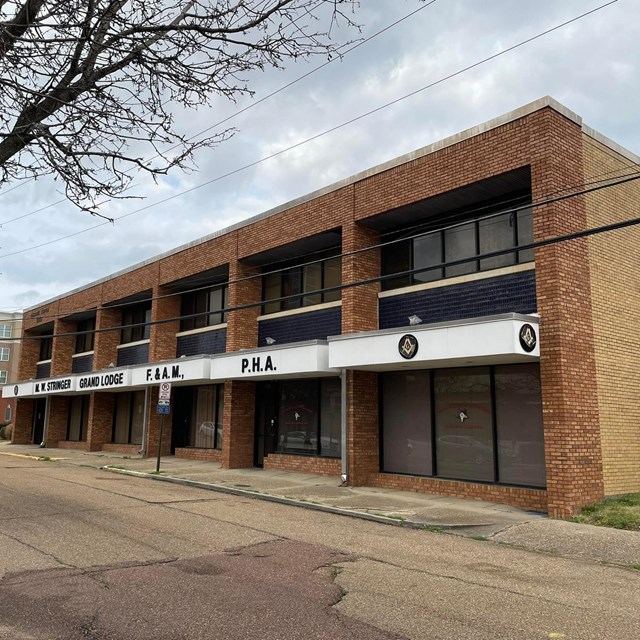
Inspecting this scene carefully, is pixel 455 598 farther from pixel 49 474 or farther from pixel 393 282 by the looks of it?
pixel 49 474

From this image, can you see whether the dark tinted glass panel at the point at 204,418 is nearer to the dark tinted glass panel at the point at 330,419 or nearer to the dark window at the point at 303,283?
the dark window at the point at 303,283

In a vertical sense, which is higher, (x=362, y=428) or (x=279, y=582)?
(x=362, y=428)

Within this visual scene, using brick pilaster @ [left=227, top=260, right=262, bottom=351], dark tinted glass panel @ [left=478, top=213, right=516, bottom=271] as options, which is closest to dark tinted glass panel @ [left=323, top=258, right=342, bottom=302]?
brick pilaster @ [left=227, top=260, right=262, bottom=351]

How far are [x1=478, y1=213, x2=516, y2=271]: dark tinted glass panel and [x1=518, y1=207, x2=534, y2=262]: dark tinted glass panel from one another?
158 mm

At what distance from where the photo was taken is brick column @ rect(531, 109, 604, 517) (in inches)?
468

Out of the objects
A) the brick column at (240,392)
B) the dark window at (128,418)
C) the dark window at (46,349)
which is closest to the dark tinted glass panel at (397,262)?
the brick column at (240,392)

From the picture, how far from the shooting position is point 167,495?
14.2m

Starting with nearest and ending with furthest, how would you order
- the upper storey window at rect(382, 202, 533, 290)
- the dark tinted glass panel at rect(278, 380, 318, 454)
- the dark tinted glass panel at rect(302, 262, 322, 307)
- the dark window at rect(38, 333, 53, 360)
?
1. the upper storey window at rect(382, 202, 533, 290)
2. the dark tinted glass panel at rect(278, 380, 318, 454)
3. the dark tinted glass panel at rect(302, 262, 322, 307)
4. the dark window at rect(38, 333, 53, 360)

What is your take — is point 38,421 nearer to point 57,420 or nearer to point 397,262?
point 57,420

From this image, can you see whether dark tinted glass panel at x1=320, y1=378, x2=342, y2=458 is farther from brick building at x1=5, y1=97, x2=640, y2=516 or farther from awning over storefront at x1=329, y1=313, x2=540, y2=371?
awning over storefront at x1=329, y1=313, x2=540, y2=371

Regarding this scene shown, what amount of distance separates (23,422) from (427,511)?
32.3m

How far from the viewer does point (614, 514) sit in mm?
11312

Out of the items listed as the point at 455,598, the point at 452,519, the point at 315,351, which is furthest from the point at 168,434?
the point at 455,598

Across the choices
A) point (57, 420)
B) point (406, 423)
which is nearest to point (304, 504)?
point (406, 423)
